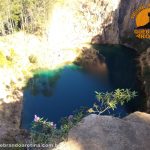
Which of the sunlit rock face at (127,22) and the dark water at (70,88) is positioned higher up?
the sunlit rock face at (127,22)

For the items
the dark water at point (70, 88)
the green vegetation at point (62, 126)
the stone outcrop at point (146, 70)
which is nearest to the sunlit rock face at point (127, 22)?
A: the dark water at point (70, 88)

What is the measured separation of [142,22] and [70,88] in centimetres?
3600

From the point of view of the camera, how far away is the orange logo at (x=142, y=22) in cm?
8369

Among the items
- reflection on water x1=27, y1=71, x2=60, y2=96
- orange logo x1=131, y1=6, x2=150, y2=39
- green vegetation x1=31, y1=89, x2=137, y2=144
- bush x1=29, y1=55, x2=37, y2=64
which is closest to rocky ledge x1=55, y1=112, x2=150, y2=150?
green vegetation x1=31, y1=89, x2=137, y2=144

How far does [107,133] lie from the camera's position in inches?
633

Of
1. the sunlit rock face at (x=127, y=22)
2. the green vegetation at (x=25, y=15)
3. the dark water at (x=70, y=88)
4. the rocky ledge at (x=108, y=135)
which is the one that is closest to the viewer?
the rocky ledge at (x=108, y=135)

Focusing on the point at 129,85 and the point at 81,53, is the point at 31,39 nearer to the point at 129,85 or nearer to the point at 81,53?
the point at 81,53

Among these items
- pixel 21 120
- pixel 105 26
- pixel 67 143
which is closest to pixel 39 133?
pixel 67 143

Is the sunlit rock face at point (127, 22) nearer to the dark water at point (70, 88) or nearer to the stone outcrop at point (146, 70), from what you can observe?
the dark water at point (70, 88)

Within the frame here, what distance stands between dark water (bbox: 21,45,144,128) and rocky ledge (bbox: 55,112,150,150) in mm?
29218

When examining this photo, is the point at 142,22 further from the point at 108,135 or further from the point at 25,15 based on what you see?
the point at 108,135

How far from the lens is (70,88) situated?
2359 inches

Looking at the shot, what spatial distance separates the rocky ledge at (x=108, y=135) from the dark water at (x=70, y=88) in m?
29.2

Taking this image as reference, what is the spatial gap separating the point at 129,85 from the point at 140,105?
10089 mm
